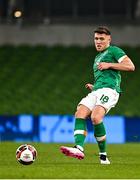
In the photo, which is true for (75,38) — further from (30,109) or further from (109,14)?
(30,109)

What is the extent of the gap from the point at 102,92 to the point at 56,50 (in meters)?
19.9

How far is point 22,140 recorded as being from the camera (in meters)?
22.6

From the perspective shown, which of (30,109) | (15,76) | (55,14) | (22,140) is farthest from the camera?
(55,14)

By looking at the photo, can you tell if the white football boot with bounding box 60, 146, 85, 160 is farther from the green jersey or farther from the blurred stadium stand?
the blurred stadium stand

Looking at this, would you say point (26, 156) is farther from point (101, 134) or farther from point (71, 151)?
point (101, 134)

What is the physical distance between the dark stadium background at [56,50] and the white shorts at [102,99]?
49.1 feet

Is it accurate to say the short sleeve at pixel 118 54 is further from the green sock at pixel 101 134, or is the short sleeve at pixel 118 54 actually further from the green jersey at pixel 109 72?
the green sock at pixel 101 134

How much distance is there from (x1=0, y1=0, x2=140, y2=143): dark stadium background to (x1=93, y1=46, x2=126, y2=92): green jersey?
1484 centimetres

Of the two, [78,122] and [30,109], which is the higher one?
[78,122]

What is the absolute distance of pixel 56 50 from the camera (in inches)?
1246

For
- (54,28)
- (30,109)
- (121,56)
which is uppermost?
(121,56)

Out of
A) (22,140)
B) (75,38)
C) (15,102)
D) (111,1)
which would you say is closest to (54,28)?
(75,38)

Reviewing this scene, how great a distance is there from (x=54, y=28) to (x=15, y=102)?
17.0ft

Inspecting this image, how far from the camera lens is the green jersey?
11.9 metres
